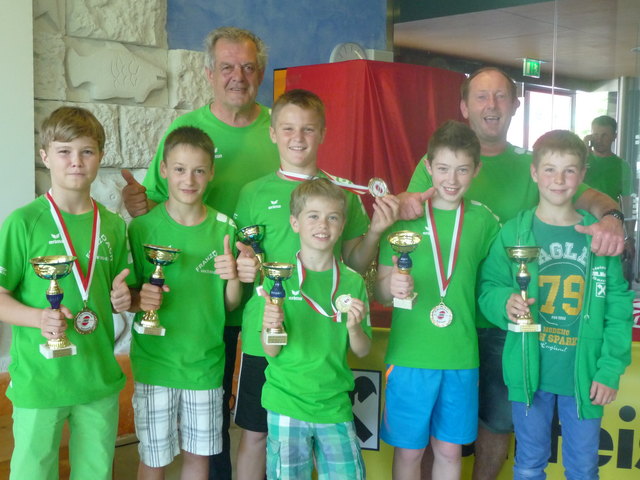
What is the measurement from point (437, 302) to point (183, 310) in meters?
1.02

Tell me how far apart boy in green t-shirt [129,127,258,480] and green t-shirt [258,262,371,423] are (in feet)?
1.01

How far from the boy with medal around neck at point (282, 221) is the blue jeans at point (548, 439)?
2.94 ft

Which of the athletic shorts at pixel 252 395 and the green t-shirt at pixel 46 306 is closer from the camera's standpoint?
the green t-shirt at pixel 46 306

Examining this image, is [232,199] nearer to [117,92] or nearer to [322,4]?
[117,92]

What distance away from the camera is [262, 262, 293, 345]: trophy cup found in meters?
2.61

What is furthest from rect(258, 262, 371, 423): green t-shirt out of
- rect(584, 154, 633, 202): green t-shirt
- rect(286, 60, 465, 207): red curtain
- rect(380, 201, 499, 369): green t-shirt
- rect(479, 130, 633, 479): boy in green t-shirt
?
rect(584, 154, 633, 202): green t-shirt

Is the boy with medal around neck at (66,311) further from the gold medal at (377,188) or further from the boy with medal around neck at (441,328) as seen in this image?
the boy with medal around neck at (441,328)

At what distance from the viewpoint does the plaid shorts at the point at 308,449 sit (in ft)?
8.96

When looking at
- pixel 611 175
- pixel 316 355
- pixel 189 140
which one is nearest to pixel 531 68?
pixel 611 175

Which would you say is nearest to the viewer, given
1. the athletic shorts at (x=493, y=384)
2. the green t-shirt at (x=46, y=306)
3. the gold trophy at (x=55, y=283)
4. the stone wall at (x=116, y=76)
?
the gold trophy at (x=55, y=283)

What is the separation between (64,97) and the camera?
4.10 meters

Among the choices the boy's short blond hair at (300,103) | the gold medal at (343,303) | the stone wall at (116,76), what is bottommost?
the gold medal at (343,303)

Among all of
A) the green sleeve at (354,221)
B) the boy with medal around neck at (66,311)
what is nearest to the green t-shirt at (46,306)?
the boy with medal around neck at (66,311)

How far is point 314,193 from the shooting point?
274 cm
